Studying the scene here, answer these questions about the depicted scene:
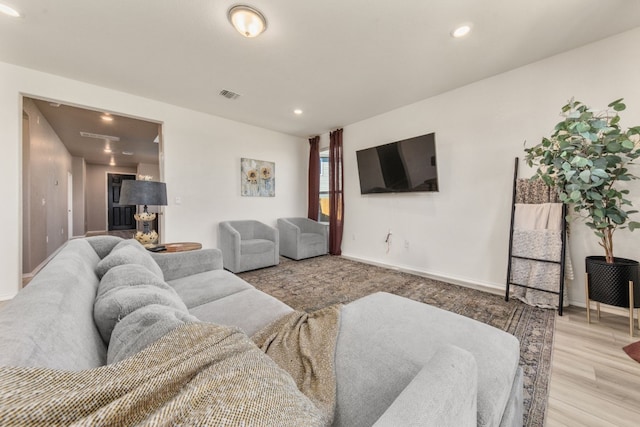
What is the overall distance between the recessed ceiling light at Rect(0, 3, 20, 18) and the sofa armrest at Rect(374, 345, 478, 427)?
348cm

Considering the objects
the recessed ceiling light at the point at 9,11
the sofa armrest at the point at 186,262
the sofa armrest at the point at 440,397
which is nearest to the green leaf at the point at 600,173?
the sofa armrest at the point at 440,397

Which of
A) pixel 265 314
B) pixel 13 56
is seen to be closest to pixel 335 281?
pixel 265 314

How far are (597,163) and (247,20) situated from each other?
3.02 m

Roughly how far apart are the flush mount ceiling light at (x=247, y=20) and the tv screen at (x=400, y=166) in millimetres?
2400

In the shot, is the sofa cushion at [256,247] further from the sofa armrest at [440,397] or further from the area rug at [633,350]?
the area rug at [633,350]

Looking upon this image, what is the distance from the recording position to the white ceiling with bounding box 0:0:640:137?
1845 mm

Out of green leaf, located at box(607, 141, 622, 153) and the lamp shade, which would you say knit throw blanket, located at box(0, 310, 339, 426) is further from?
Result: green leaf, located at box(607, 141, 622, 153)

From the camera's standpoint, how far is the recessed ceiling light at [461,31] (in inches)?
80.2

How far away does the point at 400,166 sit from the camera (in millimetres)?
3650

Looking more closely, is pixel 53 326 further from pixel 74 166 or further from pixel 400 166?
pixel 74 166

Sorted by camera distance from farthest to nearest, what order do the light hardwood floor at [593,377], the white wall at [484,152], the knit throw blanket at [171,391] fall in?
the white wall at [484,152]
the light hardwood floor at [593,377]
the knit throw blanket at [171,391]

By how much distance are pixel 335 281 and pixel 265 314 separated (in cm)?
190

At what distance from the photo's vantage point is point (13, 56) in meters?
2.43

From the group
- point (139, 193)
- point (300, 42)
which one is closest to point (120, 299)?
point (139, 193)
